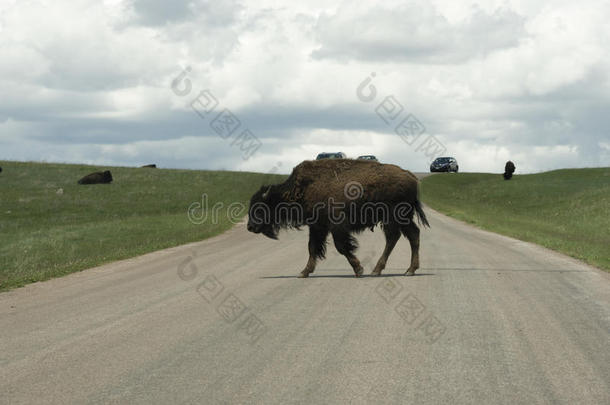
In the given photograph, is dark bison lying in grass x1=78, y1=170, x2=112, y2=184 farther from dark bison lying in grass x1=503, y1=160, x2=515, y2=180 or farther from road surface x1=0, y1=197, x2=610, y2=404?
road surface x1=0, y1=197, x2=610, y2=404

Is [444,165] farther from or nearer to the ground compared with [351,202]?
farther from the ground

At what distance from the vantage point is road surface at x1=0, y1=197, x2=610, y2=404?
5.98m

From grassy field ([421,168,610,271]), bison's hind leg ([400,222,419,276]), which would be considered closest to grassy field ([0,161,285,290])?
bison's hind leg ([400,222,419,276])

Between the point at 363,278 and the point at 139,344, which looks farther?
the point at 363,278

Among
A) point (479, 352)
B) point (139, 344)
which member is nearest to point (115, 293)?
point (139, 344)

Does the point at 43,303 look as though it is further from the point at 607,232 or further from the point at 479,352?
the point at 607,232

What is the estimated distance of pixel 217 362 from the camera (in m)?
6.93

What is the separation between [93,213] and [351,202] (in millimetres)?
33034

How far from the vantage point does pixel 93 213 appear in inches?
1727

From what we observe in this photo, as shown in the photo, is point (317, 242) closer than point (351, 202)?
No

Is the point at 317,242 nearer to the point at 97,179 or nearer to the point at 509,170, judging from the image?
the point at 97,179

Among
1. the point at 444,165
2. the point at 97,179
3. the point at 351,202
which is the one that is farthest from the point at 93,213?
the point at 444,165

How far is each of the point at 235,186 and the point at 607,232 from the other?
118 feet

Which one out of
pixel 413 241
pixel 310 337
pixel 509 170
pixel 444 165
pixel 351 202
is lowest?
pixel 310 337
